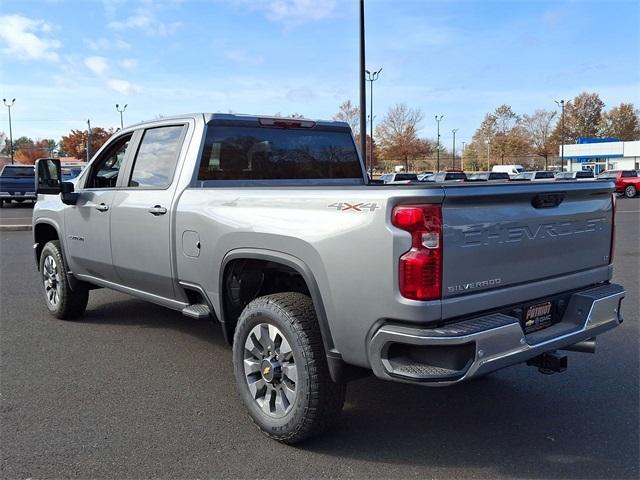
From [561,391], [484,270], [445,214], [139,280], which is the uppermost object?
[445,214]

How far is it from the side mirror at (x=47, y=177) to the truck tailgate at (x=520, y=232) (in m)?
4.11

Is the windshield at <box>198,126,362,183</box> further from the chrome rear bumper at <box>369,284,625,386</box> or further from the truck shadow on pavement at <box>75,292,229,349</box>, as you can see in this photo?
the chrome rear bumper at <box>369,284,625,386</box>

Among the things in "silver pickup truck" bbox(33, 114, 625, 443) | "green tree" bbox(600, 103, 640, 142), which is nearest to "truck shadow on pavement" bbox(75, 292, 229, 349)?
"silver pickup truck" bbox(33, 114, 625, 443)

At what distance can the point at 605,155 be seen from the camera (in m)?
72.4

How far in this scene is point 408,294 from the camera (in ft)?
9.60

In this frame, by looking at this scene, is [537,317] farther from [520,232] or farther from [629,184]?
[629,184]

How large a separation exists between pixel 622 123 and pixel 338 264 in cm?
10104

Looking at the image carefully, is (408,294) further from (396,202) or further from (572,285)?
(572,285)

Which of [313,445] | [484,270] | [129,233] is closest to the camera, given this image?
[484,270]

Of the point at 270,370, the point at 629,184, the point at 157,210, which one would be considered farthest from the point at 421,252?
the point at 629,184

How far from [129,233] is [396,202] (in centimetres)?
275

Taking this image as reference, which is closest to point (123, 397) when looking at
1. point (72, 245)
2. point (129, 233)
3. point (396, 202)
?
point (129, 233)

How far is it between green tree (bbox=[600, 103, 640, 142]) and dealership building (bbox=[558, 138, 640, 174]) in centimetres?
1719

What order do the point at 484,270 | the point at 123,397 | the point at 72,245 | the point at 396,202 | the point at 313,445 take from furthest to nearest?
1. the point at 72,245
2. the point at 123,397
3. the point at 313,445
4. the point at 484,270
5. the point at 396,202
